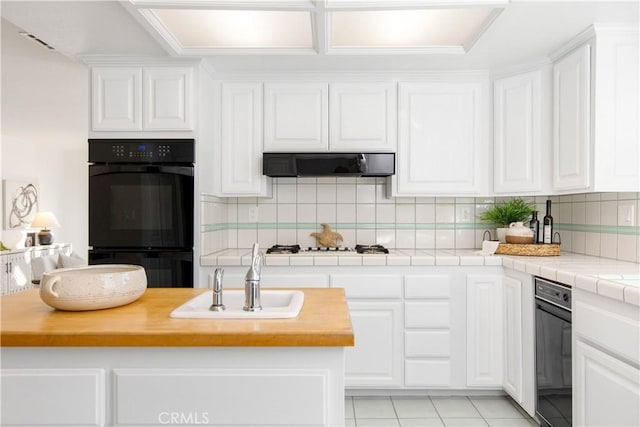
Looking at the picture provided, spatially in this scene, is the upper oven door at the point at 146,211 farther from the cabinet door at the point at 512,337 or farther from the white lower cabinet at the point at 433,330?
the cabinet door at the point at 512,337

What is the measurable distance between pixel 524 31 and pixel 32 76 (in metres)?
3.74

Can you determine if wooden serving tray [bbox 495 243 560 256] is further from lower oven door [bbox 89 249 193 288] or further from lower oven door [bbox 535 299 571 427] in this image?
lower oven door [bbox 89 249 193 288]

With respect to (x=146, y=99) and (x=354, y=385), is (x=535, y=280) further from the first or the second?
(x=146, y=99)

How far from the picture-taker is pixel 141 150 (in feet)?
9.14

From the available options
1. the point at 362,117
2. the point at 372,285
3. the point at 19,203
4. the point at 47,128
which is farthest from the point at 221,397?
the point at 19,203

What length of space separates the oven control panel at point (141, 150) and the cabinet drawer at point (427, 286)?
160cm

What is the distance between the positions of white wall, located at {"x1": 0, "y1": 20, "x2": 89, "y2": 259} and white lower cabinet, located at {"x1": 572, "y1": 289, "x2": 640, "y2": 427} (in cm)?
345

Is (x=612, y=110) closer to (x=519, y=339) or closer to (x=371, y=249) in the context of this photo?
(x=519, y=339)

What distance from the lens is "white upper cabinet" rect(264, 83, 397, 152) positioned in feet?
10.0

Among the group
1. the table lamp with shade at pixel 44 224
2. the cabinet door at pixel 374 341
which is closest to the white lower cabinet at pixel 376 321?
the cabinet door at pixel 374 341

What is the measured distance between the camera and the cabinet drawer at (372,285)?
2.78 metres

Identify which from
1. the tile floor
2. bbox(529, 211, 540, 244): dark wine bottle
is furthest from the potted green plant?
the tile floor

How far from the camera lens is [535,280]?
7.87 feet
